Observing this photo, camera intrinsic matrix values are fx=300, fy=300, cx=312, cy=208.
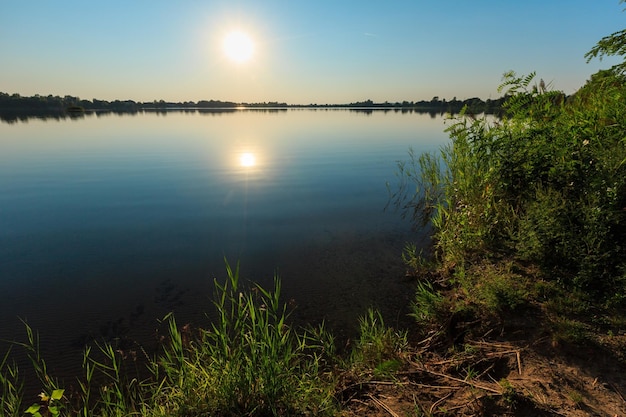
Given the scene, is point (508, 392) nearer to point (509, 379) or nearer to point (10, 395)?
point (509, 379)

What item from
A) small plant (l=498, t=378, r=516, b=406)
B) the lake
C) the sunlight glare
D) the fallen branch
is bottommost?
the lake

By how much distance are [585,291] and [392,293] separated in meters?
3.59

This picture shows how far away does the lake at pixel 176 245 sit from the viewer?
21.7 feet

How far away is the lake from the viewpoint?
21.7 ft

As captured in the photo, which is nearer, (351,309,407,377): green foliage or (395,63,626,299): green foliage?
(351,309,407,377): green foliage

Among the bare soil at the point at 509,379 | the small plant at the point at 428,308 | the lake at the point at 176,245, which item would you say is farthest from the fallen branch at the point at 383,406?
the small plant at the point at 428,308

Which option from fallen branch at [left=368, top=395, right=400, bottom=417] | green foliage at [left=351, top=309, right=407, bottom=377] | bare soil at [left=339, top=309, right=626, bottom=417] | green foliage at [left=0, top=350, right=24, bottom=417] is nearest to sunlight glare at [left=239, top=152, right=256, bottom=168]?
green foliage at [left=0, top=350, right=24, bottom=417]

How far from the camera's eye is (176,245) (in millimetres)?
9867

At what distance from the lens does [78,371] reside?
17.1 feet

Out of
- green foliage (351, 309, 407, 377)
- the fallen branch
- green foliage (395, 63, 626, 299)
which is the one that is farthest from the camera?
green foliage (395, 63, 626, 299)

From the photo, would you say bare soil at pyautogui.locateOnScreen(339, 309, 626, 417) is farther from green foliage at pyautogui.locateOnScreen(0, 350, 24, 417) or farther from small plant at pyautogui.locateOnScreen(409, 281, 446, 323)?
green foliage at pyautogui.locateOnScreen(0, 350, 24, 417)

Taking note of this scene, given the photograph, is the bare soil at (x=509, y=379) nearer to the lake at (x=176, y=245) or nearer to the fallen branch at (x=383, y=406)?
the fallen branch at (x=383, y=406)

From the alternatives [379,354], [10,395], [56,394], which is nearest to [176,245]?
[10,395]

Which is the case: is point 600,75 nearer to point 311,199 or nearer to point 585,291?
point 585,291
